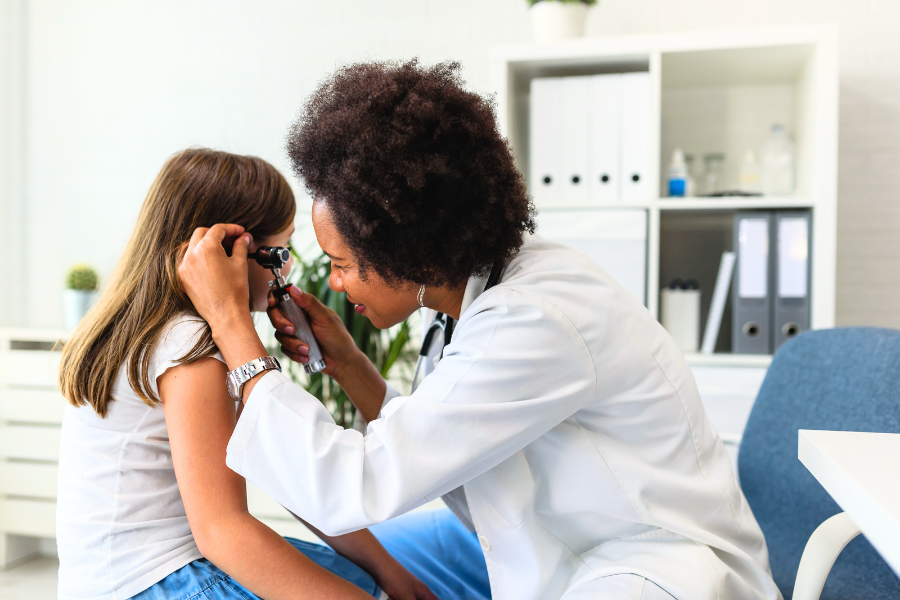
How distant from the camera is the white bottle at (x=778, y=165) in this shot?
1.97 meters

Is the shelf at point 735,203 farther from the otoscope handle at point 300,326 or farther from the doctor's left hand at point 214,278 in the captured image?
the doctor's left hand at point 214,278

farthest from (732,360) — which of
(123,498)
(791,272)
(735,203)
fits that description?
(123,498)

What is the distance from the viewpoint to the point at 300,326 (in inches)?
42.4

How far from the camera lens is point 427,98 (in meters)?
0.83

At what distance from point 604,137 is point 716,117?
0.58 metres

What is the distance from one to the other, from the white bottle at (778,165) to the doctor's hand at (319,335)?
148 cm

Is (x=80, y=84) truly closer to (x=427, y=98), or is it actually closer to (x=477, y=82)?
(x=477, y=82)

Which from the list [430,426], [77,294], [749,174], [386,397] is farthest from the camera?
[77,294]

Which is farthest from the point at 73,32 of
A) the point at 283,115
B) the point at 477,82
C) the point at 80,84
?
the point at 477,82

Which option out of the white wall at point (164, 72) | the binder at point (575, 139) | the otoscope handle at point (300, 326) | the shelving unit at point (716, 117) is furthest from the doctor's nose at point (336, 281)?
the white wall at point (164, 72)

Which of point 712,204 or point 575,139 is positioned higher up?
point 575,139

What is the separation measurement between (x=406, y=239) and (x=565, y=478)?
39cm

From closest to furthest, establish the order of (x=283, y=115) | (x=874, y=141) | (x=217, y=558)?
(x=217, y=558)
(x=874, y=141)
(x=283, y=115)

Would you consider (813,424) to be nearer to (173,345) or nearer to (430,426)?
(430,426)
